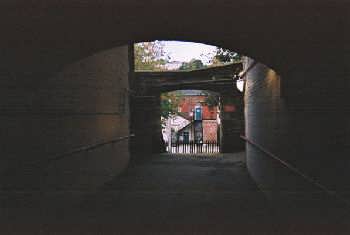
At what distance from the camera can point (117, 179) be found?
11.8 metres

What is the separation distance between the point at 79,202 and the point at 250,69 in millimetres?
5865

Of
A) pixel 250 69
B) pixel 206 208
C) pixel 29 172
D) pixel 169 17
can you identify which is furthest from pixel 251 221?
pixel 250 69

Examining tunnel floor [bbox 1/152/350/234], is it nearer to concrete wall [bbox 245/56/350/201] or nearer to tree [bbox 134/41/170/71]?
concrete wall [bbox 245/56/350/201]

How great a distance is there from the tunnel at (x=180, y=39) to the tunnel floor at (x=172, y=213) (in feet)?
0.71

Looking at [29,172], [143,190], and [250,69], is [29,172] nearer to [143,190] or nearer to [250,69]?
[143,190]

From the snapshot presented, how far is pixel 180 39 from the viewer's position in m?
7.17

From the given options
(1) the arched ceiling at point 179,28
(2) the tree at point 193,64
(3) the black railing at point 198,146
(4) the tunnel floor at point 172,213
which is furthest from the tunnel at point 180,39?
(2) the tree at point 193,64

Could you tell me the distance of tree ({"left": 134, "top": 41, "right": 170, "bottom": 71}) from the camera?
3159cm

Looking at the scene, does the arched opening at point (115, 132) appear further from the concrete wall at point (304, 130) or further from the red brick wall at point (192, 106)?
the red brick wall at point (192, 106)

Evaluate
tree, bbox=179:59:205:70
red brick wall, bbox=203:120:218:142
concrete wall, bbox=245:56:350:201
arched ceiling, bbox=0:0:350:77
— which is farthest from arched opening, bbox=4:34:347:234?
tree, bbox=179:59:205:70

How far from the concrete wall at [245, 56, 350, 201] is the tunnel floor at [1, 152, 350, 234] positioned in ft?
1.45

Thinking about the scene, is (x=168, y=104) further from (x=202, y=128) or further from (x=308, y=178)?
(x=308, y=178)

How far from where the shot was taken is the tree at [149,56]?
31.6m

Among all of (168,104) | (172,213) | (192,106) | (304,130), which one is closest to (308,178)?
(304,130)
